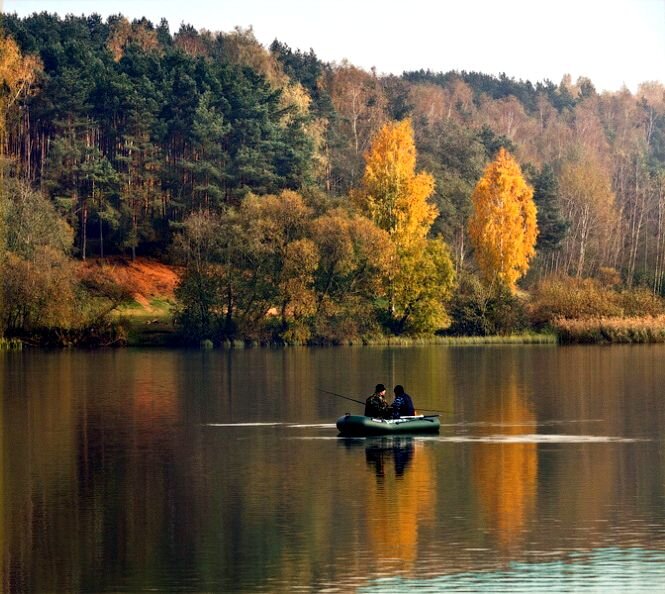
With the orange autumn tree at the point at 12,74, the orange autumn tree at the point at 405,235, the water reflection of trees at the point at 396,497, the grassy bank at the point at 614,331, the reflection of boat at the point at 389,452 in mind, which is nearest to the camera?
the water reflection of trees at the point at 396,497

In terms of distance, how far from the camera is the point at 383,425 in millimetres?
36219

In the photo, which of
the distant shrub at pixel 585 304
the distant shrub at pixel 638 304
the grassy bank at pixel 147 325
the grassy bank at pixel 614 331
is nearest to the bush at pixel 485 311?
the distant shrub at pixel 585 304

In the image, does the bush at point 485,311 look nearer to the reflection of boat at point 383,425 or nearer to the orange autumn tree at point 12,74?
the orange autumn tree at point 12,74

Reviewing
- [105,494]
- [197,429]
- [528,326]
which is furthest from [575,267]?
[105,494]

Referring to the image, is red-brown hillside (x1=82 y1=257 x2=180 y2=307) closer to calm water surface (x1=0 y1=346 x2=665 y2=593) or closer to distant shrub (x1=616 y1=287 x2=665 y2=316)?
distant shrub (x1=616 y1=287 x2=665 y2=316)

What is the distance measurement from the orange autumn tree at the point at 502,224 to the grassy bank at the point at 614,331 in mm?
9186

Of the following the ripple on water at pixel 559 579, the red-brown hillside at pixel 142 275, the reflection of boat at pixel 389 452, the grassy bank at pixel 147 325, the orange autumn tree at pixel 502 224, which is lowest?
the ripple on water at pixel 559 579

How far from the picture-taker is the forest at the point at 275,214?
8844 cm

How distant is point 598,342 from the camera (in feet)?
299

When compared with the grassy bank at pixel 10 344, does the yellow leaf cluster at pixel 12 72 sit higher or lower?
higher

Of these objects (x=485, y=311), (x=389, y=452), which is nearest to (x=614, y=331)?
(x=485, y=311)

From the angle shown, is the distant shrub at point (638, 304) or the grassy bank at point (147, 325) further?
the distant shrub at point (638, 304)

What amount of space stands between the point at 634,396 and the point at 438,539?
28327 millimetres

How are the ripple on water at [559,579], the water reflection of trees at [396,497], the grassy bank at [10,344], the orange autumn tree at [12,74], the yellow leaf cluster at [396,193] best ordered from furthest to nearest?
the orange autumn tree at [12,74], the yellow leaf cluster at [396,193], the grassy bank at [10,344], the water reflection of trees at [396,497], the ripple on water at [559,579]
